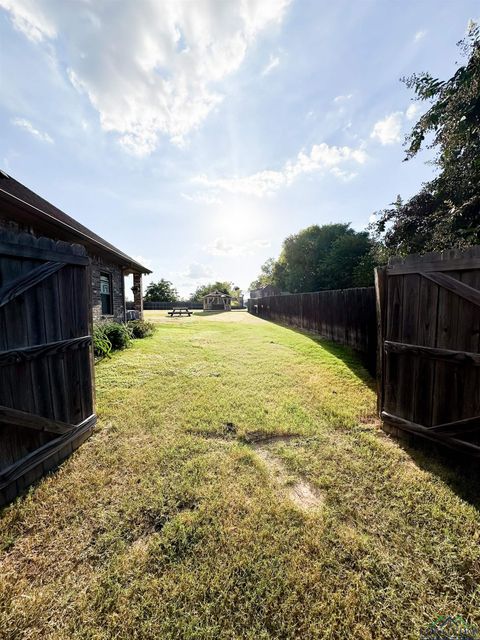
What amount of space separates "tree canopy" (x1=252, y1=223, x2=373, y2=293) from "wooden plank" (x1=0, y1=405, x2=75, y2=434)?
74.5 ft

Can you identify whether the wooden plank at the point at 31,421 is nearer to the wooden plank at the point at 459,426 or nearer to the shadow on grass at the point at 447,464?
the shadow on grass at the point at 447,464

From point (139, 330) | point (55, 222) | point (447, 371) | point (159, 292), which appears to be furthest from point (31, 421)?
point (159, 292)

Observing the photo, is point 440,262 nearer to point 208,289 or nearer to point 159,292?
point 159,292

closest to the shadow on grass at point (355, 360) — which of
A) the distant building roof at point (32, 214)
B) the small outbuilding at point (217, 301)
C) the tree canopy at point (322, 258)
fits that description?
the distant building roof at point (32, 214)

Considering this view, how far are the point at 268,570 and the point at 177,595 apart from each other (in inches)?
21.5

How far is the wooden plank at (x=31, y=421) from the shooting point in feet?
6.64

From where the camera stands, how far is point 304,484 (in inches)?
88.7

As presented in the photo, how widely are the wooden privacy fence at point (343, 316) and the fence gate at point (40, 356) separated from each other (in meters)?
5.85

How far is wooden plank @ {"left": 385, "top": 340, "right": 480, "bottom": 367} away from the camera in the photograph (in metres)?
2.32

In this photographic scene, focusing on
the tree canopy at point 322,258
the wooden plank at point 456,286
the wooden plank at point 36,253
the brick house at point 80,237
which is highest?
the tree canopy at point 322,258

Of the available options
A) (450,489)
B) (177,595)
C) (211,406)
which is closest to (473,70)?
(450,489)

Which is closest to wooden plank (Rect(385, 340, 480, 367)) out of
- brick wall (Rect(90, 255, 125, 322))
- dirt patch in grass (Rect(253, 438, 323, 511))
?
dirt patch in grass (Rect(253, 438, 323, 511))

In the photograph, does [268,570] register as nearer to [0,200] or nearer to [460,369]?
[460,369]

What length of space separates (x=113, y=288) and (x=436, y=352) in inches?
420
